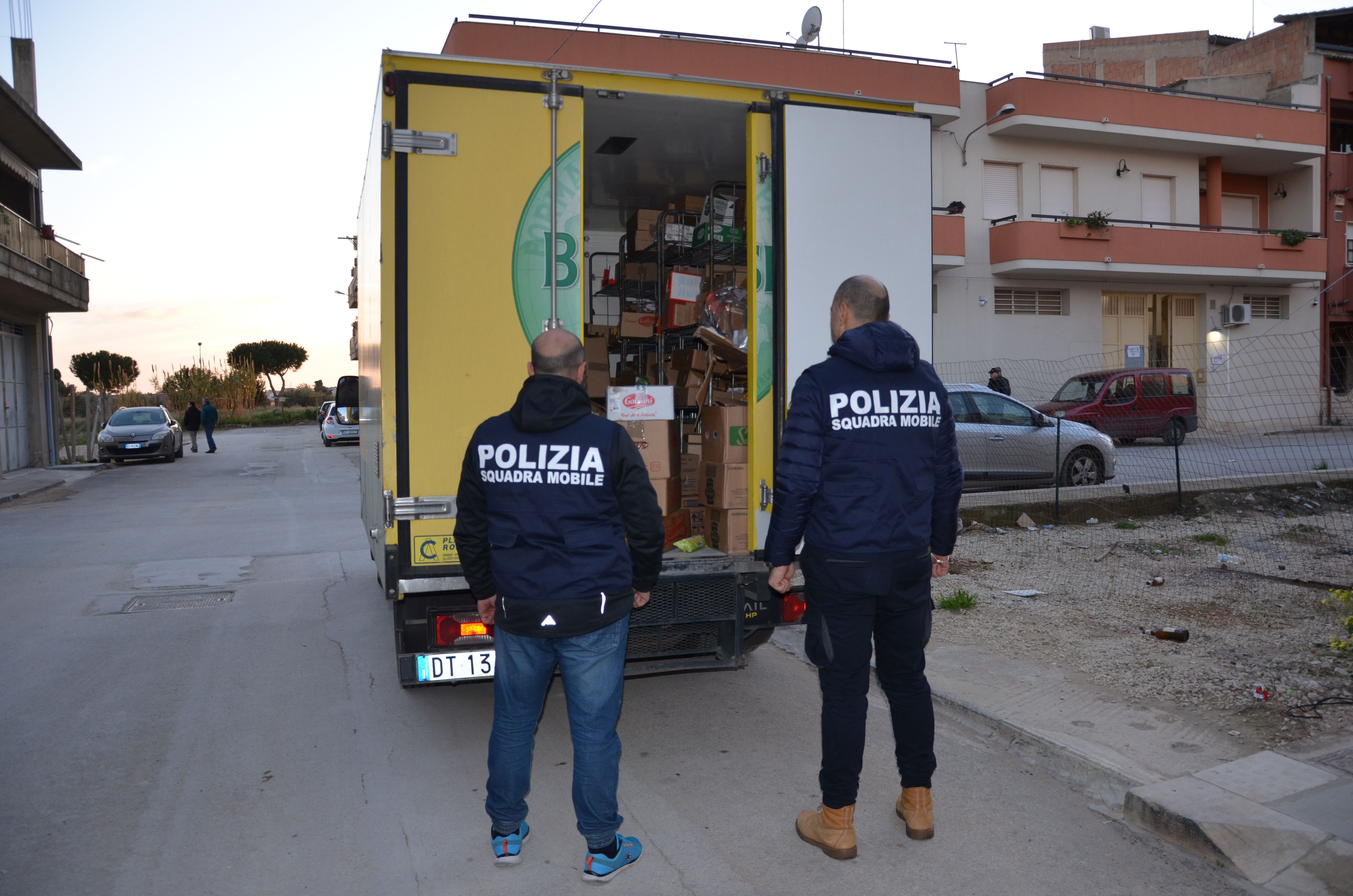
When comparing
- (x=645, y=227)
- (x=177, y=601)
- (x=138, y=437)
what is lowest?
(x=177, y=601)

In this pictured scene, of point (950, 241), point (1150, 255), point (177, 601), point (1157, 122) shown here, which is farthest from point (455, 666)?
point (1157, 122)

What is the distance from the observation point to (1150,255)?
24938 mm

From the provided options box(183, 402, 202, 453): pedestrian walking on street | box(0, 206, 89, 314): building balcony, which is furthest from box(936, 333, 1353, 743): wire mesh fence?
box(183, 402, 202, 453): pedestrian walking on street

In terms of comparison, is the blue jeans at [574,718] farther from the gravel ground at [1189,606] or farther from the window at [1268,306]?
the window at [1268,306]

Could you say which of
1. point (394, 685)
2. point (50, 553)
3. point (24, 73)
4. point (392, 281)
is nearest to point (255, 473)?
point (50, 553)

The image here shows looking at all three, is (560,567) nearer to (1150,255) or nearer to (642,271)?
(642,271)

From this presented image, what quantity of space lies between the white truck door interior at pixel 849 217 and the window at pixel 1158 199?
2441 centimetres

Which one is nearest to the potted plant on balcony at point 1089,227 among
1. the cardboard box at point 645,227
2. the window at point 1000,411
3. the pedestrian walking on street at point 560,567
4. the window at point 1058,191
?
the window at point 1058,191

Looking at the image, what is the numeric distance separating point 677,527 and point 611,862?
234cm

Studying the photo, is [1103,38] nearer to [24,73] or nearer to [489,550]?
[24,73]

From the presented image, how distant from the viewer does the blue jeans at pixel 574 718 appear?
11.0 ft

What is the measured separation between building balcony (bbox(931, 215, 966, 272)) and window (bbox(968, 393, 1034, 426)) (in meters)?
10.1

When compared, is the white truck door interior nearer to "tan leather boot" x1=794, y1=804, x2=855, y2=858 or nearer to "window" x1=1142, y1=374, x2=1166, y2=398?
"tan leather boot" x1=794, y1=804, x2=855, y2=858

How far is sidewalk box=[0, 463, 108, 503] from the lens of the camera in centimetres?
1730
